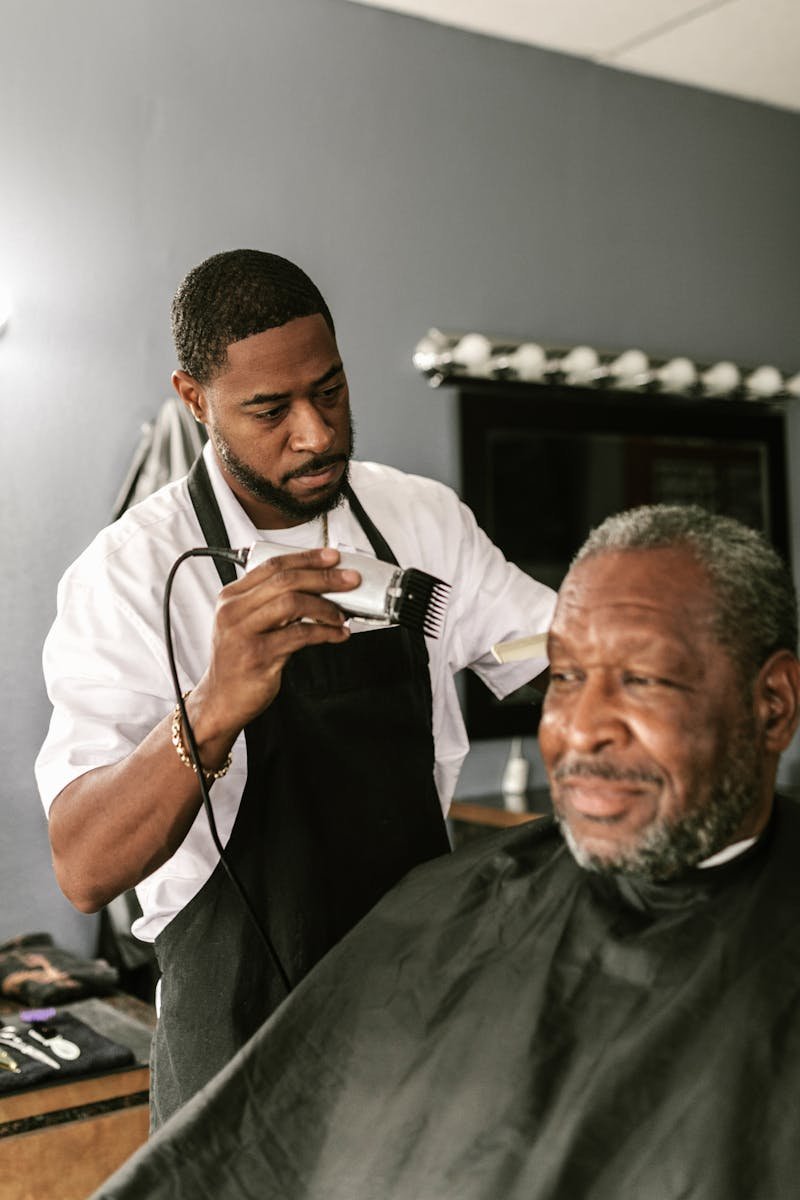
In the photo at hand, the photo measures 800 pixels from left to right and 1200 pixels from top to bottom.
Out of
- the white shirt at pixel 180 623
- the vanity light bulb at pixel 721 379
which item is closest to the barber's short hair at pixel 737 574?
the white shirt at pixel 180 623

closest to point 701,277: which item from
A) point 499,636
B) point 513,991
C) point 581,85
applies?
point 581,85

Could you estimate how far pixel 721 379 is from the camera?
169 inches

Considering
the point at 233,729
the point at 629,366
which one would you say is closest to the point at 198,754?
the point at 233,729

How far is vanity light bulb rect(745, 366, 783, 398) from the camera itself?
4.38 m

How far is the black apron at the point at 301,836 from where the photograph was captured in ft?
5.50

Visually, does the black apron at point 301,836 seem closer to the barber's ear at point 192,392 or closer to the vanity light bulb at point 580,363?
the barber's ear at point 192,392

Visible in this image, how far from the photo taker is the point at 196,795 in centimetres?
154

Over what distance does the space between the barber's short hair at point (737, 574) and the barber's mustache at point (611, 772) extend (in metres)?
0.14

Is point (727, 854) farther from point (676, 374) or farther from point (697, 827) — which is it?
point (676, 374)

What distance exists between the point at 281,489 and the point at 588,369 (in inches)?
98.5

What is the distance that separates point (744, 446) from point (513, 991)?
3.38 metres

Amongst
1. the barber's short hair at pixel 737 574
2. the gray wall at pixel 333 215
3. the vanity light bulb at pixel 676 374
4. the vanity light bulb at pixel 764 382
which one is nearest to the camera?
the barber's short hair at pixel 737 574

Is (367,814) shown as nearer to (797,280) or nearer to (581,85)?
(581,85)

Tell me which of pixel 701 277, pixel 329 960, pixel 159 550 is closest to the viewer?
pixel 329 960
